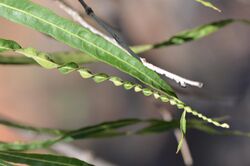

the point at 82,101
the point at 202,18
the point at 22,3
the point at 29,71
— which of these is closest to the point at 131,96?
the point at 82,101

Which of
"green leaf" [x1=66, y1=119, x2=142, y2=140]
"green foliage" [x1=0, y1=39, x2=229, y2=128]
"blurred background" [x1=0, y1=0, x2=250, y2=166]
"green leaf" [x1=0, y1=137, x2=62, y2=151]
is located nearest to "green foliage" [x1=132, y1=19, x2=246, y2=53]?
"green leaf" [x1=66, y1=119, x2=142, y2=140]

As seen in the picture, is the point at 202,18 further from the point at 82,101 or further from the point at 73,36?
the point at 73,36

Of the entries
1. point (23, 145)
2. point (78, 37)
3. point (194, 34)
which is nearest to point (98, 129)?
point (23, 145)

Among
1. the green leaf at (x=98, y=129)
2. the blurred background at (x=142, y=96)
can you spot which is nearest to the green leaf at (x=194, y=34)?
the green leaf at (x=98, y=129)

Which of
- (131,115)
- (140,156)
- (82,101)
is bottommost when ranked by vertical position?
(140,156)

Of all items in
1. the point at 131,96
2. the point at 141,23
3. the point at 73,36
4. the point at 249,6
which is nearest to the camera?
the point at 73,36

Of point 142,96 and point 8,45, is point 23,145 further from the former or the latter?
point 142,96

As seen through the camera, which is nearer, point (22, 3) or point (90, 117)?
point (22, 3)
